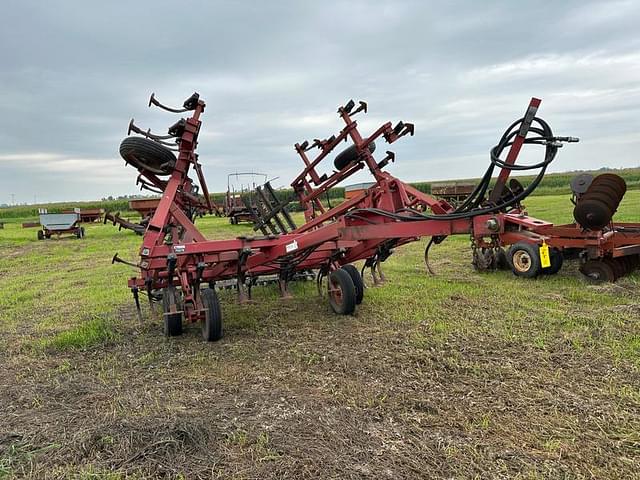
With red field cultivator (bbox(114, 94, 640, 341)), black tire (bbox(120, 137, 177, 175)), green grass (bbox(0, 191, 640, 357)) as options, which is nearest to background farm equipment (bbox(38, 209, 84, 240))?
green grass (bbox(0, 191, 640, 357))

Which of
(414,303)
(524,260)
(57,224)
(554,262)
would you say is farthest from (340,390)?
(57,224)

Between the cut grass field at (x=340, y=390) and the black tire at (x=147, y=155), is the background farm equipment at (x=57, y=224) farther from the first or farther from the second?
the black tire at (x=147, y=155)

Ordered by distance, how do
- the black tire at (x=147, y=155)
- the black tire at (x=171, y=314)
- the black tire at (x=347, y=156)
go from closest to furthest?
the black tire at (x=171, y=314) < the black tire at (x=147, y=155) < the black tire at (x=347, y=156)

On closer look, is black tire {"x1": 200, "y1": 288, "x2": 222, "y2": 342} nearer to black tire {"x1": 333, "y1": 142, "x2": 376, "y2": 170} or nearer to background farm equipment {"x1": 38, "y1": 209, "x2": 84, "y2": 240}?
black tire {"x1": 333, "y1": 142, "x2": 376, "y2": 170}

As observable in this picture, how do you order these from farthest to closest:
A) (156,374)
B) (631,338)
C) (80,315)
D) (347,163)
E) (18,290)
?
(18,290)
(347,163)
(80,315)
(631,338)
(156,374)

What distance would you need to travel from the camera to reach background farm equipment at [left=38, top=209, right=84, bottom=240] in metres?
21.2

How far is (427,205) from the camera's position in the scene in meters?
5.35

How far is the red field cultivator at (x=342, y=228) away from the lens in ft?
13.1

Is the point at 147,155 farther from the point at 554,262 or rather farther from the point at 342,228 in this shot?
the point at 554,262

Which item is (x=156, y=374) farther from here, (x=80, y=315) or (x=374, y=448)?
(x=80, y=315)

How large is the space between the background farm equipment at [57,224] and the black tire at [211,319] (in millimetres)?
18893

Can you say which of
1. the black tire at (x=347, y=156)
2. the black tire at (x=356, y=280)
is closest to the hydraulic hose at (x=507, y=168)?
the black tire at (x=356, y=280)

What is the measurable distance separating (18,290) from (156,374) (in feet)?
19.9

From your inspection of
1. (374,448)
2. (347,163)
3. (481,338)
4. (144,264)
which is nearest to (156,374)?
(144,264)
